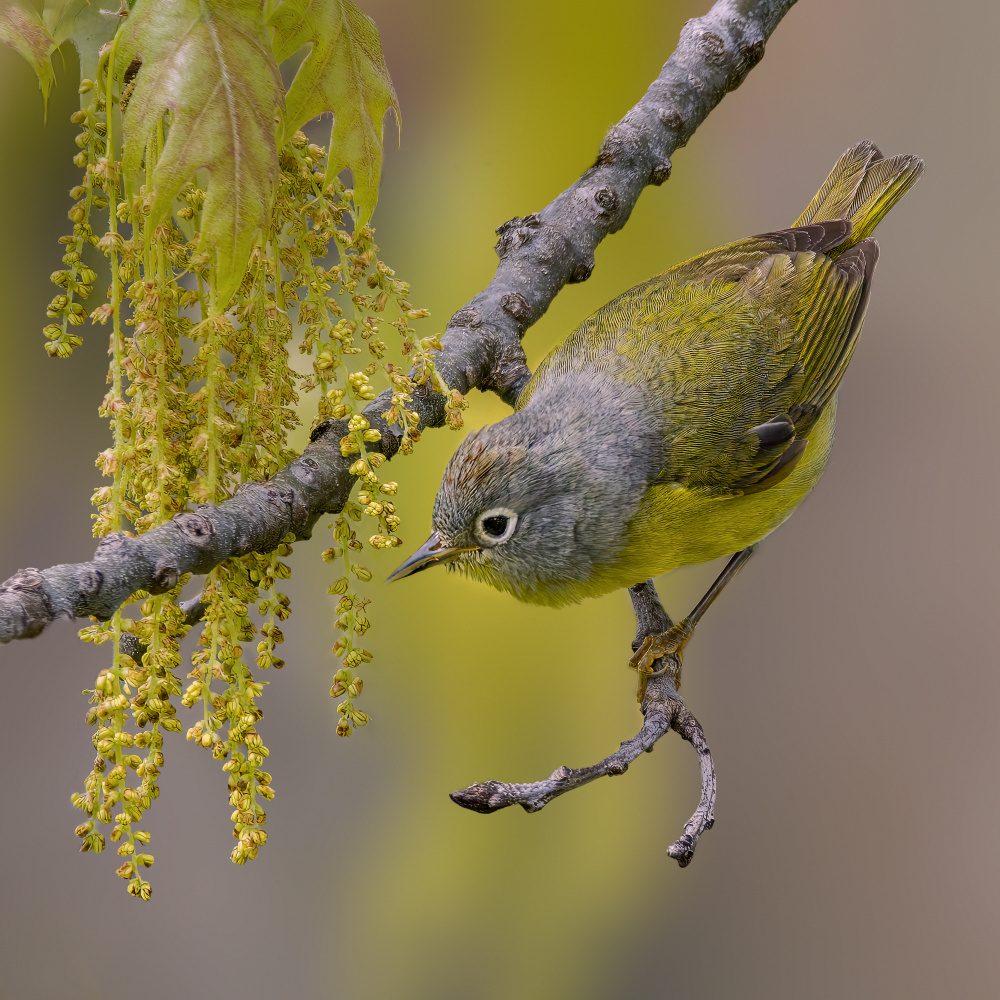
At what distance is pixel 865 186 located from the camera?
4.82 feet

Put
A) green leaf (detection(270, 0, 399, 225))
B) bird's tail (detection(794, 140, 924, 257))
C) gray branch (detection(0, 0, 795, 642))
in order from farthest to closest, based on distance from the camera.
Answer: bird's tail (detection(794, 140, 924, 257))
green leaf (detection(270, 0, 399, 225))
gray branch (detection(0, 0, 795, 642))

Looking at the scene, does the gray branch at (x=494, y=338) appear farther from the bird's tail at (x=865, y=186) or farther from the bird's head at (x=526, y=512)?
the bird's tail at (x=865, y=186)


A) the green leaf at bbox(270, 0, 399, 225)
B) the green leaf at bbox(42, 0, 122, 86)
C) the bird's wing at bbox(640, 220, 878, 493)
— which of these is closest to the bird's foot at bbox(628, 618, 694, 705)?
the bird's wing at bbox(640, 220, 878, 493)

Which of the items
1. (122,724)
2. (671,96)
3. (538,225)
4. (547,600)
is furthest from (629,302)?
(122,724)

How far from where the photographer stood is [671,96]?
1.37 m

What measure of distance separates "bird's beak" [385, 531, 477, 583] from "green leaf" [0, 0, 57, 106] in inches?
22.8

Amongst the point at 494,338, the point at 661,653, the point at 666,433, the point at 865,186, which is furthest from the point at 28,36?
the point at 865,186

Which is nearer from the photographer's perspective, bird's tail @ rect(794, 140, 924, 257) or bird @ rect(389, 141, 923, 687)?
bird @ rect(389, 141, 923, 687)

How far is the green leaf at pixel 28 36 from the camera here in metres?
0.67

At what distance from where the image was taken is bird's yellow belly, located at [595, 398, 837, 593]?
112 cm

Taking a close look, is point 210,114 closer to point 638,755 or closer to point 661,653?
point 638,755

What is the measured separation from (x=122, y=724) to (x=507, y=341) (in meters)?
0.73

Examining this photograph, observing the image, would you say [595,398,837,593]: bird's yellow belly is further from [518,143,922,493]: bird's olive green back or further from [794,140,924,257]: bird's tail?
[794,140,924,257]: bird's tail

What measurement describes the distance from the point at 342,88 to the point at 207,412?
0.30m
